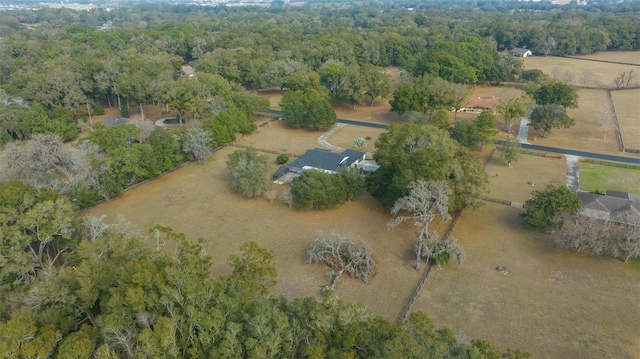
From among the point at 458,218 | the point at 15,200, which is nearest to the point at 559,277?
the point at 458,218

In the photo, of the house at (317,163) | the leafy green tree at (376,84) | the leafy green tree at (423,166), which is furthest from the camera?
the leafy green tree at (376,84)

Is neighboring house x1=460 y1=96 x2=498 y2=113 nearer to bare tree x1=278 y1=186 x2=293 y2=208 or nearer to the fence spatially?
the fence

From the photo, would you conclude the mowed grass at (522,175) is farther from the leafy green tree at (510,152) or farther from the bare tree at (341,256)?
the bare tree at (341,256)

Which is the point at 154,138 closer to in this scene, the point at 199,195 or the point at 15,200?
the point at 199,195

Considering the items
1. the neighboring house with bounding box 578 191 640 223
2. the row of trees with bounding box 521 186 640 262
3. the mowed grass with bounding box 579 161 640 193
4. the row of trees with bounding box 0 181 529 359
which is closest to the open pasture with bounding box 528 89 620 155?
the mowed grass with bounding box 579 161 640 193

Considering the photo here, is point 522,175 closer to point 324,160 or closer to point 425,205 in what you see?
point 425,205

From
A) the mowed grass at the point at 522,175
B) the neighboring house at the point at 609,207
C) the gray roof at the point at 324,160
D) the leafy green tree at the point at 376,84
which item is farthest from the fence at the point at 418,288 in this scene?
the leafy green tree at the point at 376,84
